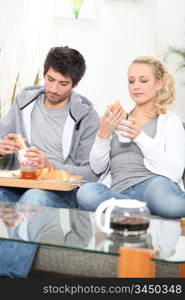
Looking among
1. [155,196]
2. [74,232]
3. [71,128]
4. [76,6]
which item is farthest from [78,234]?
[76,6]

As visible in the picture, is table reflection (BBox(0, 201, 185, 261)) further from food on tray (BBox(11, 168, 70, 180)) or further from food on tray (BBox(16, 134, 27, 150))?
food on tray (BBox(16, 134, 27, 150))

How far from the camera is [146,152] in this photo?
2.82m

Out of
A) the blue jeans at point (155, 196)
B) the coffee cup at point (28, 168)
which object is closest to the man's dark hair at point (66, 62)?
the coffee cup at point (28, 168)

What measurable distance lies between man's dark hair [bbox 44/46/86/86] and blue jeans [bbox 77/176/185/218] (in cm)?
72

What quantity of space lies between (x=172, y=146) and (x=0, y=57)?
90.1 inches

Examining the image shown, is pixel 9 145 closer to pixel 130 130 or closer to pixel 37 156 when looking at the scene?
pixel 37 156

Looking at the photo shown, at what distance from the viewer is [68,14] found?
4461 mm

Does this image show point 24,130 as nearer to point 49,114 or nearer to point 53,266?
point 49,114

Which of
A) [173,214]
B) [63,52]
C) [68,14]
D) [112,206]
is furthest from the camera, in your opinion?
[68,14]

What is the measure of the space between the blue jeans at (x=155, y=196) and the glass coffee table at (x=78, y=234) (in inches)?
12.8

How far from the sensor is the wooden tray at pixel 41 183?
271 centimetres

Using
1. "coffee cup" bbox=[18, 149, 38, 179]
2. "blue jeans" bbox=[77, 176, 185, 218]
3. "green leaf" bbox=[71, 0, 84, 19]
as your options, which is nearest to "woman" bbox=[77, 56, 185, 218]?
"blue jeans" bbox=[77, 176, 185, 218]

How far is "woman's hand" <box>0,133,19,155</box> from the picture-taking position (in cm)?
295

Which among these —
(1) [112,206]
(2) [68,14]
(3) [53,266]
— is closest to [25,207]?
(3) [53,266]
